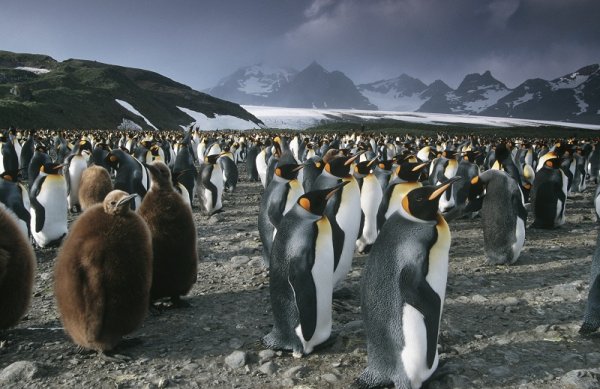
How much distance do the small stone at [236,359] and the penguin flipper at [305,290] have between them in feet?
1.46

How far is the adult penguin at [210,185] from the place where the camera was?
896 centimetres

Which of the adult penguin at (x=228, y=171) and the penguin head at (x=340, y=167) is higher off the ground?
the penguin head at (x=340, y=167)

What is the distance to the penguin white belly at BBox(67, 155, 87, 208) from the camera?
8.88 m

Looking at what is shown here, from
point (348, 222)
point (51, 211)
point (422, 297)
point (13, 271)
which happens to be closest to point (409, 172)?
point (348, 222)

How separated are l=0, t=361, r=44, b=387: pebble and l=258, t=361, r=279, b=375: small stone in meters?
1.42

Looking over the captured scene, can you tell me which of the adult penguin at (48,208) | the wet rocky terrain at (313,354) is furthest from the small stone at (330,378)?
the adult penguin at (48,208)

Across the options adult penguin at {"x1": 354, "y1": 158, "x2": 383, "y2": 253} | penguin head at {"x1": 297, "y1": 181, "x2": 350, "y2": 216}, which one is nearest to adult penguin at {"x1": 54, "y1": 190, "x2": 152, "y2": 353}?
penguin head at {"x1": 297, "y1": 181, "x2": 350, "y2": 216}

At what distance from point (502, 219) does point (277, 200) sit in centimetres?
270

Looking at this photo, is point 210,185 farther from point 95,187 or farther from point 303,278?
point 303,278

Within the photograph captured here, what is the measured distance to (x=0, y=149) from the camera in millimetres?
12297

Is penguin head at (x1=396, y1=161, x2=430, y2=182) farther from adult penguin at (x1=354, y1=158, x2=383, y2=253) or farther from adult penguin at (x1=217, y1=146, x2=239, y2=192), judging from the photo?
adult penguin at (x1=217, y1=146, x2=239, y2=192)

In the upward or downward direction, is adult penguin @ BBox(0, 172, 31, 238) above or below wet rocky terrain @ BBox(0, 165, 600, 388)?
above

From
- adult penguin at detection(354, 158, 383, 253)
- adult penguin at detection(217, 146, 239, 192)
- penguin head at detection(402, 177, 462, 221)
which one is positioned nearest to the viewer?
penguin head at detection(402, 177, 462, 221)

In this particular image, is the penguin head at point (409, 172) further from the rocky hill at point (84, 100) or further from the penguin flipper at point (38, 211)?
the rocky hill at point (84, 100)
